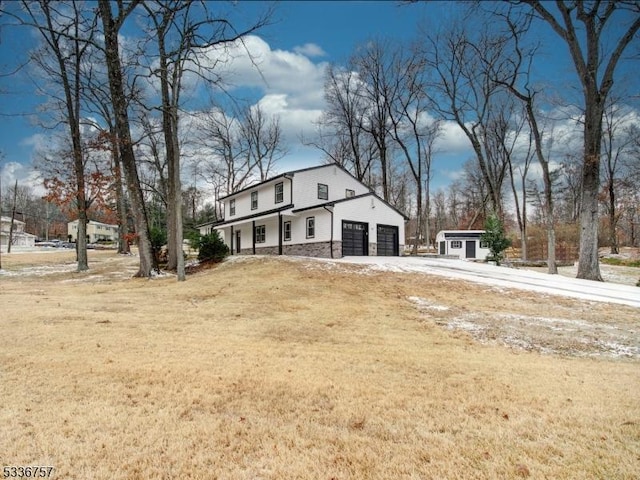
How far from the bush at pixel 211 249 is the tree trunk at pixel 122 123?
220 inches

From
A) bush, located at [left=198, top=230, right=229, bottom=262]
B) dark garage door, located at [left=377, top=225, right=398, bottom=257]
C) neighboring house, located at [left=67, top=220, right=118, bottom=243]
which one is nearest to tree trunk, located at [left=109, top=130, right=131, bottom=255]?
bush, located at [left=198, top=230, right=229, bottom=262]

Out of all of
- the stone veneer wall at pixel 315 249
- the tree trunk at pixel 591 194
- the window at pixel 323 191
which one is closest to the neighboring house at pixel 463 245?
the window at pixel 323 191

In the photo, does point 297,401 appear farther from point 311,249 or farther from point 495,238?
point 495,238

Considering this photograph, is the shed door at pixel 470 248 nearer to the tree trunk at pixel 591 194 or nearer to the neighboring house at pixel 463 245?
the neighboring house at pixel 463 245

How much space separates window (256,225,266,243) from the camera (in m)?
26.5

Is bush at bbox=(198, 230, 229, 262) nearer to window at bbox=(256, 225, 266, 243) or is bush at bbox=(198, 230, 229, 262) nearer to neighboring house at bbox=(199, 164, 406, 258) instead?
neighboring house at bbox=(199, 164, 406, 258)

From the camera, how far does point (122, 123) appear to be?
51.2 ft

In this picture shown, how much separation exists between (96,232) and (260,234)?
57.9 metres

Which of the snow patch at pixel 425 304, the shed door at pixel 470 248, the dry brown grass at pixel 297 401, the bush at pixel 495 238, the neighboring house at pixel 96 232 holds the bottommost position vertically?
the snow patch at pixel 425 304

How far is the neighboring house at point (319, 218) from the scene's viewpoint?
2203cm

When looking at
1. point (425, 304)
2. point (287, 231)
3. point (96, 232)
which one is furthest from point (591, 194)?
point (96, 232)

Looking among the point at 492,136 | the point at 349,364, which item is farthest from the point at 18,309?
the point at 492,136

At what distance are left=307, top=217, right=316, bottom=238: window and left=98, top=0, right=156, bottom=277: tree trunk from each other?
9310 mm

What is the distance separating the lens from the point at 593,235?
15.9 m
